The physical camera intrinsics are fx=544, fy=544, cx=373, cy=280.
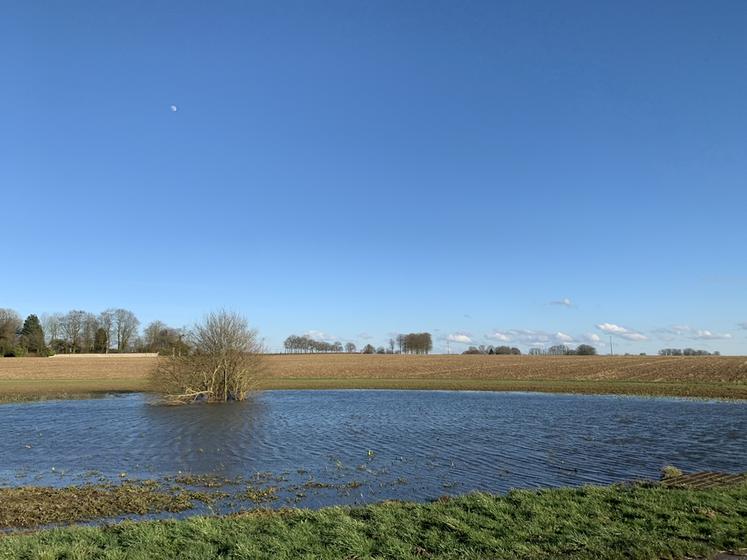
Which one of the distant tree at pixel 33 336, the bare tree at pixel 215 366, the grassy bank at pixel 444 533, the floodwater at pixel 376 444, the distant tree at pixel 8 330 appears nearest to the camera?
the grassy bank at pixel 444 533

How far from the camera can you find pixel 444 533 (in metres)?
7.98

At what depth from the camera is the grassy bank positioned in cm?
714

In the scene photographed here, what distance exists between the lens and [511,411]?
29.8m

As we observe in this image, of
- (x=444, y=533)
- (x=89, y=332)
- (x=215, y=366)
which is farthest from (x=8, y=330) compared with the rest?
(x=444, y=533)

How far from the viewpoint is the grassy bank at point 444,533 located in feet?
23.4

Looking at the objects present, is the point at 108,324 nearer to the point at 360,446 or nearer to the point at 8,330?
the point at 8,330

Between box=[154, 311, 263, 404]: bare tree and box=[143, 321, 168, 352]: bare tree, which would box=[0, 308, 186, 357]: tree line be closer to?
box=[143, 321, 168, 352]: bare tree

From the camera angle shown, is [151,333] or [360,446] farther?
[151,333]

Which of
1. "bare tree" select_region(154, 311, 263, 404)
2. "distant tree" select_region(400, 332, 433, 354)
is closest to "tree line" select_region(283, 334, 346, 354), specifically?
"distant tree" select_region(400, 332, 433, 354)

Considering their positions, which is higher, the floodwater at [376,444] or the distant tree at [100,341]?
the distant tree at [100,341]

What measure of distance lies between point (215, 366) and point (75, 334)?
112035mm

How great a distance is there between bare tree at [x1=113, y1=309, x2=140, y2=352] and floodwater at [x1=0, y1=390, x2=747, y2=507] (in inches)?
4452

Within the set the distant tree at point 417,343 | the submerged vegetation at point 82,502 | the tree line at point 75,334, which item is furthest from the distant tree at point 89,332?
the submerged vegetation at point 82,502

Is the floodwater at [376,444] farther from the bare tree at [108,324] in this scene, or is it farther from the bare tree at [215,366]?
the bare tree at [108,324]
